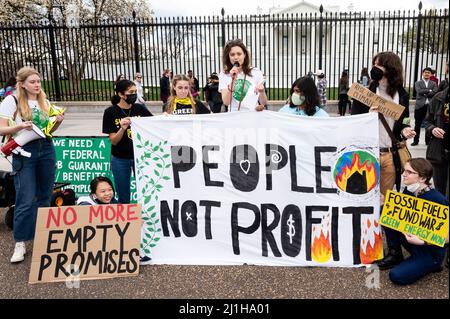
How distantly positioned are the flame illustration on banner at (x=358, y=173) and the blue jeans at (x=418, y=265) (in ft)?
2.01

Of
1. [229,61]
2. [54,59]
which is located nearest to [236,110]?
[229,61]

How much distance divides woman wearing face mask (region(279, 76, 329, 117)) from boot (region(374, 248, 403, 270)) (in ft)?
4.37

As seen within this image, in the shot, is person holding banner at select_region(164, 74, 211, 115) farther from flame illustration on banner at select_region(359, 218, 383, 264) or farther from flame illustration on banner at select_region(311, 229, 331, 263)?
flame illustration on banner at select_region(359, 218, 383, 264)

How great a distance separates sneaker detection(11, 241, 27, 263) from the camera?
12.9 ft

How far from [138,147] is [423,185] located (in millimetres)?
2482

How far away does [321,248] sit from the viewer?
3.70 metres

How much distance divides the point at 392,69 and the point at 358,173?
0.97m

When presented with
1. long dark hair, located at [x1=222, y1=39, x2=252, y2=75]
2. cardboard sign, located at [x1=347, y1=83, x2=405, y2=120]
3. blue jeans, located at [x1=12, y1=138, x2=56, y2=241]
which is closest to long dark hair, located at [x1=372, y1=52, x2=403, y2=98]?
cardboard sign, located at [x1=347, y1=83, x2=405, y2=120]

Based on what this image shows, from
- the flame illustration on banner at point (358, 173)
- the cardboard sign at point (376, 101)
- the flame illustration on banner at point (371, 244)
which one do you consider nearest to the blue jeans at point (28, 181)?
the flame illustration on banner at point (358, 173)

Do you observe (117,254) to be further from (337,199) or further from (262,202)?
(337,199)

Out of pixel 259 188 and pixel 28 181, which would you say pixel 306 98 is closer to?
pixel 259 188

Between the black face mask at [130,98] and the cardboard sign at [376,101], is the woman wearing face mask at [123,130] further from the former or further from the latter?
the cardboard sign at [376,101]

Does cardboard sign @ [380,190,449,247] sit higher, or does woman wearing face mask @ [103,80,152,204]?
A: woman wearing face mask @ [103,80,152,204]

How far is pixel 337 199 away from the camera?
3.72 metres
